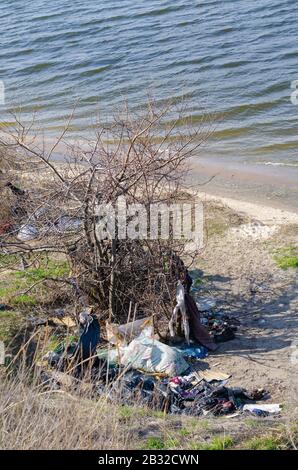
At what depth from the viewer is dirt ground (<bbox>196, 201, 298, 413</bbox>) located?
859 cm

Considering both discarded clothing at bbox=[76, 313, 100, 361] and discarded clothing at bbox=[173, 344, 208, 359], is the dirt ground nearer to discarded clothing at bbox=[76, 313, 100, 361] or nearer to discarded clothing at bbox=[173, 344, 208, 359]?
discarded clothing at bbox=[173, 344, 208, 359]

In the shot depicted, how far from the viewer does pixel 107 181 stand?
927 cm

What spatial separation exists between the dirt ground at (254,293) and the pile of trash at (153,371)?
0.82 ft

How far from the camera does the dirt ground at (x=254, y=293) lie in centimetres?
859

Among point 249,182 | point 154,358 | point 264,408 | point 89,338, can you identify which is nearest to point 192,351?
point 154,358

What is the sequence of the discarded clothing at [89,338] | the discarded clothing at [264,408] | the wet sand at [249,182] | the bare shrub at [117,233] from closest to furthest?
the discarded clothing at [264,408], the discarded clothing at [89,338], the bare shrub at [117,233], the wet sand at [249,182]

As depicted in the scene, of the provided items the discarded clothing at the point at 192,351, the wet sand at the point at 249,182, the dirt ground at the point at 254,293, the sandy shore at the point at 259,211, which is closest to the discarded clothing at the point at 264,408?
the dirt ground at the point at 254,293

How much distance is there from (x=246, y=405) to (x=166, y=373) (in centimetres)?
103

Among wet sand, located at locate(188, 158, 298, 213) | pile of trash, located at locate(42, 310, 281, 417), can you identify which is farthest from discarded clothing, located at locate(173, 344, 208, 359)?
wet sand, located at locate(188, 158, 298, 213)

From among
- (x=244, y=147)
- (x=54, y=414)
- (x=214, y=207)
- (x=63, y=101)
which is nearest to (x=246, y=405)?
(x=54, y=414)

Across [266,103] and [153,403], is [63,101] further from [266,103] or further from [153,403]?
[153,403]

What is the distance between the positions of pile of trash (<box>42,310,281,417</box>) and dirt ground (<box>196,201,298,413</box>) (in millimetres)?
249

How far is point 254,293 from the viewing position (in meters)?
10.3

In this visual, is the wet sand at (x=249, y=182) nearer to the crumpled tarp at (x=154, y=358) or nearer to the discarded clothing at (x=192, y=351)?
the discarded clothing at (x=192, y=351)
